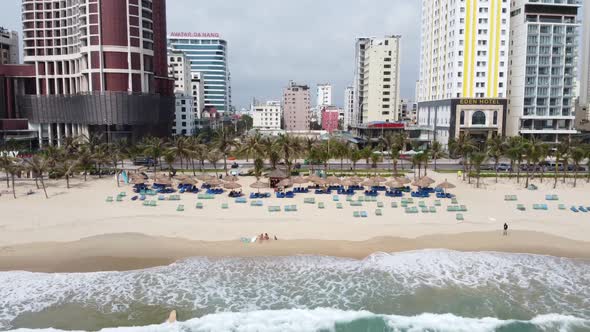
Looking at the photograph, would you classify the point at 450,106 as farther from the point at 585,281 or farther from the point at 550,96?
the point at 585,281

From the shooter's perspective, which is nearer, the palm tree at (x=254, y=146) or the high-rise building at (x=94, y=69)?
the palm tree at (x=254, y=146)

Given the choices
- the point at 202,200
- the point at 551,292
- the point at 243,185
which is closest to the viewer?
the point at 551,292

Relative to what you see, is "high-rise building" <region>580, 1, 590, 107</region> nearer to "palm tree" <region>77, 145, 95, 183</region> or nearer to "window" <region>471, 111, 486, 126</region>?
"window" <region>471, 111, 486, 126</region>

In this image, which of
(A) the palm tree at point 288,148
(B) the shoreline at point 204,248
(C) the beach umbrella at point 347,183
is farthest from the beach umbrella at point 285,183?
(B) the shoreline at point 204,248

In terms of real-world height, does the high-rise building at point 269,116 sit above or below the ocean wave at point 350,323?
above

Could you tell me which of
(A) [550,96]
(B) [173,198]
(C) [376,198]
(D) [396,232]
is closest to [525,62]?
(A) [550,96]

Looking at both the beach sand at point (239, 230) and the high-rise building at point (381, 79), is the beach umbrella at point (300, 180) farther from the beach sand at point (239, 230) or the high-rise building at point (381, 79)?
the high-rise building at point (381, 79)
